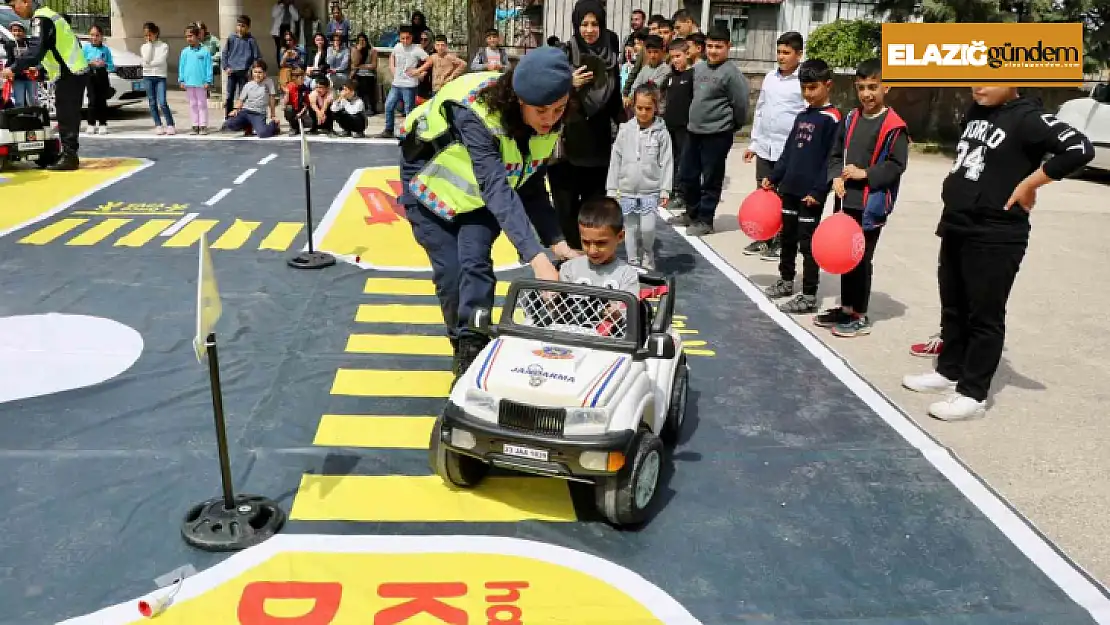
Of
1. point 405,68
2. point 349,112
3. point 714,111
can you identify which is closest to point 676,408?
point 714,111

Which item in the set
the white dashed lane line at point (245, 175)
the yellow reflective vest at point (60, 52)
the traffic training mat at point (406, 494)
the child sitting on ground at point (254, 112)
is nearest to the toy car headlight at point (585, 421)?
the traffic training mat at point (406, 494)

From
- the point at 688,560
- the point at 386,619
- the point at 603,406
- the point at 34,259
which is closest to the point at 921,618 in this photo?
the point at 688,560

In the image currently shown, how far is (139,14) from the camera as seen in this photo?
26.5 m

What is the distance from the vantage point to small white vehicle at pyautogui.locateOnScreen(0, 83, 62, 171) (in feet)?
38.4

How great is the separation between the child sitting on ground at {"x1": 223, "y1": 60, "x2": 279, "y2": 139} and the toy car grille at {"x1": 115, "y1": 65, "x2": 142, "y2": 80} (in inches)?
119

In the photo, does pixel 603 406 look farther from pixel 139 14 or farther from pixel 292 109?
pixel 139 14

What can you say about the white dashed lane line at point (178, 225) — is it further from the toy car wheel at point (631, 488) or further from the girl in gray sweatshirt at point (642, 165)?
the toy car wheel at point (631, 488)

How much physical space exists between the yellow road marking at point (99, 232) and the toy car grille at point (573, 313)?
239 inches

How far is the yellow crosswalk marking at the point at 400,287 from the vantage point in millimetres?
7828

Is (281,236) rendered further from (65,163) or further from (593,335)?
(593,335)

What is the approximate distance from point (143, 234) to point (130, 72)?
34.2ft

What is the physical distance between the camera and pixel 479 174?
15.9ft

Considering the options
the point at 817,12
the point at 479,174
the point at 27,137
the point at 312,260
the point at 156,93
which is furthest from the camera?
the point at 817,12

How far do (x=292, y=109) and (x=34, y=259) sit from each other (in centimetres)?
963
